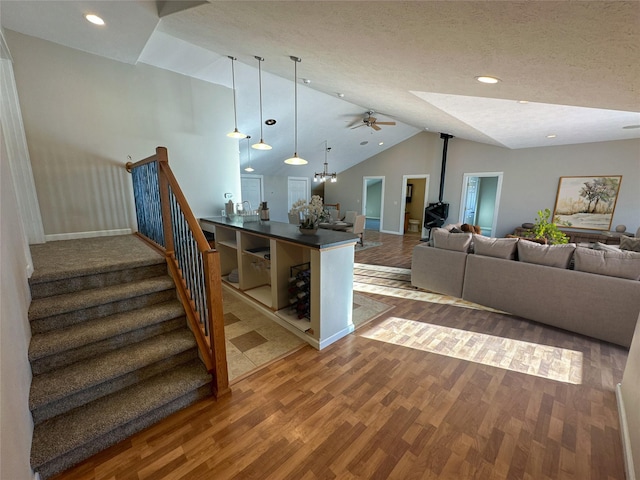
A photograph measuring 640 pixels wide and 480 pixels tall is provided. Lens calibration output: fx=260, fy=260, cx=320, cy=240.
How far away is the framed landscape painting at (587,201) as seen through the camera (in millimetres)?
5547

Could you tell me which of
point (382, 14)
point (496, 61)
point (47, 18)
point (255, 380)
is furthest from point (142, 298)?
point (496, 61)

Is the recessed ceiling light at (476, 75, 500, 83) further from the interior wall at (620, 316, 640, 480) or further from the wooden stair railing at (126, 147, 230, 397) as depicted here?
the wooden stair railing at (126, 147, 230, 397)

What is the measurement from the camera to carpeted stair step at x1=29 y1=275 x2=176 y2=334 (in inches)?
69.7

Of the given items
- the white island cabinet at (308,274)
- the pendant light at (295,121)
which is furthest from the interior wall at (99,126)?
the white island cabinet at (308,274)

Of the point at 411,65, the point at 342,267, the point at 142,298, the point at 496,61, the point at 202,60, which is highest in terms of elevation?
the point at 202,60

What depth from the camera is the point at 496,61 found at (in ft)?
5.30

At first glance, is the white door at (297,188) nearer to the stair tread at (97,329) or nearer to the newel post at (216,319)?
the stair tread at (97,329)

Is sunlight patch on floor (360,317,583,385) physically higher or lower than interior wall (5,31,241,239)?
lower

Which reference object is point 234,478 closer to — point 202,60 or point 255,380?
point 255,380

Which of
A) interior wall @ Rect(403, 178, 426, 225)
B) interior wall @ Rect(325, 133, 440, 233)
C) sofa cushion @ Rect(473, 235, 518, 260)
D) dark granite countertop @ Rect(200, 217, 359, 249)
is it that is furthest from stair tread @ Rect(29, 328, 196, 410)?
interior wall @ Rect(403, 178, 426, 225)

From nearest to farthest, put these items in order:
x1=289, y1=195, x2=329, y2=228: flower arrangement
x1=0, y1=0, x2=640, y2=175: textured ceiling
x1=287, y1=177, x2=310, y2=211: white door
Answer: x1=0, y1=0, x2=640, y2=175: textured ceiling < x1=289, y1=195, x2=329, y2=228: flower arrangement < x1=287, y1=177, x2=310, y2=211: white door

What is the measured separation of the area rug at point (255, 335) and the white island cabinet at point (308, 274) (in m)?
0.10

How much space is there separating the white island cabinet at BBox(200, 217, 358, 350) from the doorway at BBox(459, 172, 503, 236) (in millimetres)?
6340

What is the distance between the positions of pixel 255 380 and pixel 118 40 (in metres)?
3.72
